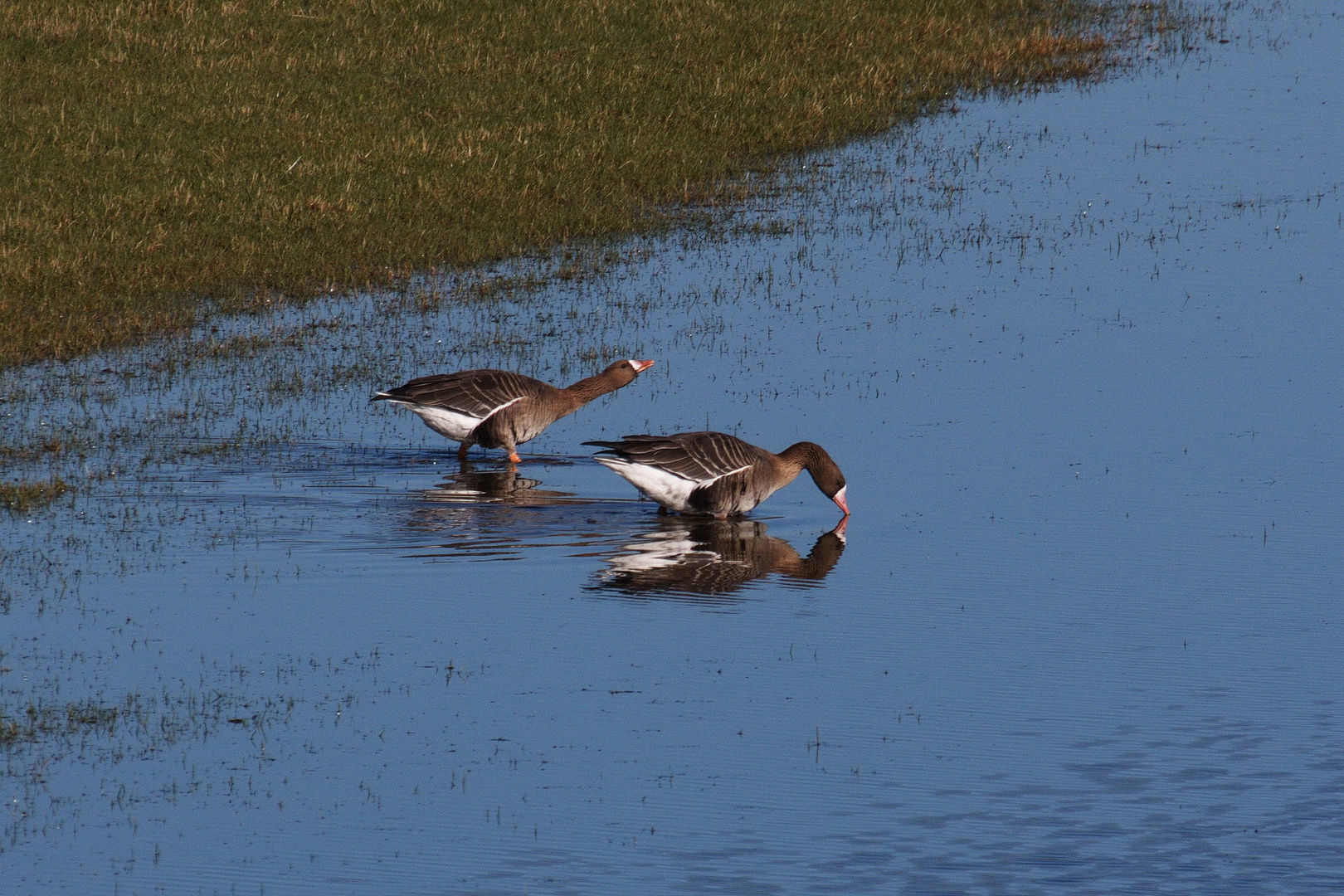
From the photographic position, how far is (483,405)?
634 inches

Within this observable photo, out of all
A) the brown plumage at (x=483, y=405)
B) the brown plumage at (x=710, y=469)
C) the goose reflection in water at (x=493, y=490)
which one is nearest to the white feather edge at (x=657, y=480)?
the brown plumage at (x=710, y=469)

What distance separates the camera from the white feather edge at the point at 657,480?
48.5ft

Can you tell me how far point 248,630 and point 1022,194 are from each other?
59.5 feet

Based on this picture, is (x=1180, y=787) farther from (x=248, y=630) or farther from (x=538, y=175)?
(x=538, y=175)

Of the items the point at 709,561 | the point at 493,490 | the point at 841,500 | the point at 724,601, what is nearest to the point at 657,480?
the point at 709,561

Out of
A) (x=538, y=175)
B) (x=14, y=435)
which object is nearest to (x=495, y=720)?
(x=14, y=435)

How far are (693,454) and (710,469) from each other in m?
0.20

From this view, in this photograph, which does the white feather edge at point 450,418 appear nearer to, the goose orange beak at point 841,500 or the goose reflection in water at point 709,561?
the goose reflection in water at point 709,561

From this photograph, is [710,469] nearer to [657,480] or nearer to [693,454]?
[693,454]

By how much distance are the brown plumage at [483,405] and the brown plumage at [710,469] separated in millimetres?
1485

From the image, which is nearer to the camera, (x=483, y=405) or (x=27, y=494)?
(x=27, y=494)

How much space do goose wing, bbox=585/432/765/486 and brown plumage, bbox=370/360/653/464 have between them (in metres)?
1.50

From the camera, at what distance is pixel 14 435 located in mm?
15969

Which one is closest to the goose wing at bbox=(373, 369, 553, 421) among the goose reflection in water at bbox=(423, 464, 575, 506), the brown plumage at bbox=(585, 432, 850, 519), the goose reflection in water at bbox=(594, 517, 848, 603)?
the goose reflection in water at bbox=(423, 464, 575, 506)
